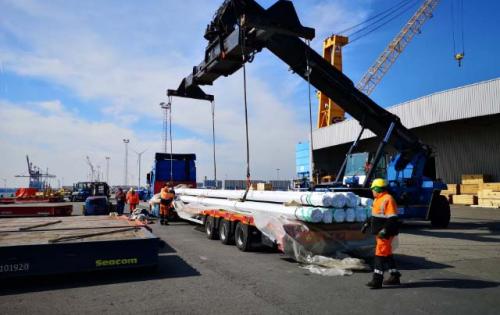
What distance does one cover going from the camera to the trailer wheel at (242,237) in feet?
33.7

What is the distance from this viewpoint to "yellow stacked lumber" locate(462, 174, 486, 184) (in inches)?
1105

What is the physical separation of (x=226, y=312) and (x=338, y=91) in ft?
37.2

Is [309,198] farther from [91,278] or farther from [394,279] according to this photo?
[91,278]

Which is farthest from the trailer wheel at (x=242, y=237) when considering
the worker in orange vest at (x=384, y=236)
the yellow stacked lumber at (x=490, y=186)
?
the yellow stacked lumber at (x=490, y=186)

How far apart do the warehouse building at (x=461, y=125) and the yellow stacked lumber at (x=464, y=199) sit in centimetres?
210

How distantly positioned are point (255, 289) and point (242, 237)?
3889 mm

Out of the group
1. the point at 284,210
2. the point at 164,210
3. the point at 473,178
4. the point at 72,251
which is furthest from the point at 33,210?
the point at 473,178

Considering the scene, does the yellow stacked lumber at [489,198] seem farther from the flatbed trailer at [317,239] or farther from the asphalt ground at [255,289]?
the flatbed trailer at [317,239]

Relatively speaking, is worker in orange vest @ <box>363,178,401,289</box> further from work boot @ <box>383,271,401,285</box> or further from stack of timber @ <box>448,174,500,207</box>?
stack of timber @ <box>448,174,500,207</box>

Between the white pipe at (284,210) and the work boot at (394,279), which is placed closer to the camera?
the work boot at (394,279)

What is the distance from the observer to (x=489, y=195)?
25984mm

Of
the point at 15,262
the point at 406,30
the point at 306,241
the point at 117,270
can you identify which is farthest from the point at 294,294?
the point at 406,30

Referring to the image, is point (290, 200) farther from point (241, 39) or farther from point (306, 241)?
point (241, 39)

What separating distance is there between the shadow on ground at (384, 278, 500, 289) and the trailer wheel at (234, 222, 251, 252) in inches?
160
